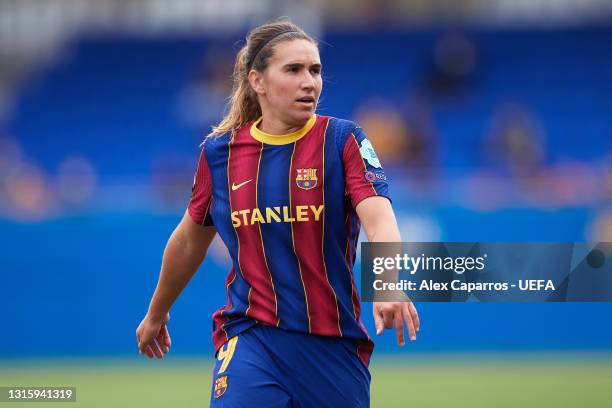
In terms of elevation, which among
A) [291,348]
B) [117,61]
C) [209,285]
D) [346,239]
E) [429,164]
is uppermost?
Answer: [117,61]

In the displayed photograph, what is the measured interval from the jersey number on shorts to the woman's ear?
3.64 feet

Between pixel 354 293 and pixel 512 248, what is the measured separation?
0.84m

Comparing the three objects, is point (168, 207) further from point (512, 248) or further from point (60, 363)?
point (512, 248)

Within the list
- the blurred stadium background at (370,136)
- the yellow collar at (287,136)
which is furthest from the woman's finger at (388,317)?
the blurred stadium background at (370,136)

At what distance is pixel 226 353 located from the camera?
4.64m

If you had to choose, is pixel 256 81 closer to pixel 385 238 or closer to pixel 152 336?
pixel 385 238

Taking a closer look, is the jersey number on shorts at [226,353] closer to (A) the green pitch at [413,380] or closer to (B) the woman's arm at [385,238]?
(B) the woman's arm at [385,238]

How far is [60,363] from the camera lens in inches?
474

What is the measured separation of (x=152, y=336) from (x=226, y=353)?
0.67 m

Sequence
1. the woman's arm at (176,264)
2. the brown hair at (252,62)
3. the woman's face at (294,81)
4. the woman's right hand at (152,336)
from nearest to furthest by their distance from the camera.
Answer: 1. the woman's face at (294,81)
2. the brown hair at (252,62)
3. the woman's arm at (176,264)
4. the woman's right hand at (152,336)

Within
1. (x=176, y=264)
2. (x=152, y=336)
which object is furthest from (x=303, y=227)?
(x=152, y=336)

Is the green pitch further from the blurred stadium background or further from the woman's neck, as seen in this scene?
the woman's neck

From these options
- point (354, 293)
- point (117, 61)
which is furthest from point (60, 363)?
point (117, 61)

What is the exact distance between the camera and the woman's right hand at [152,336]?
5.17 metres
